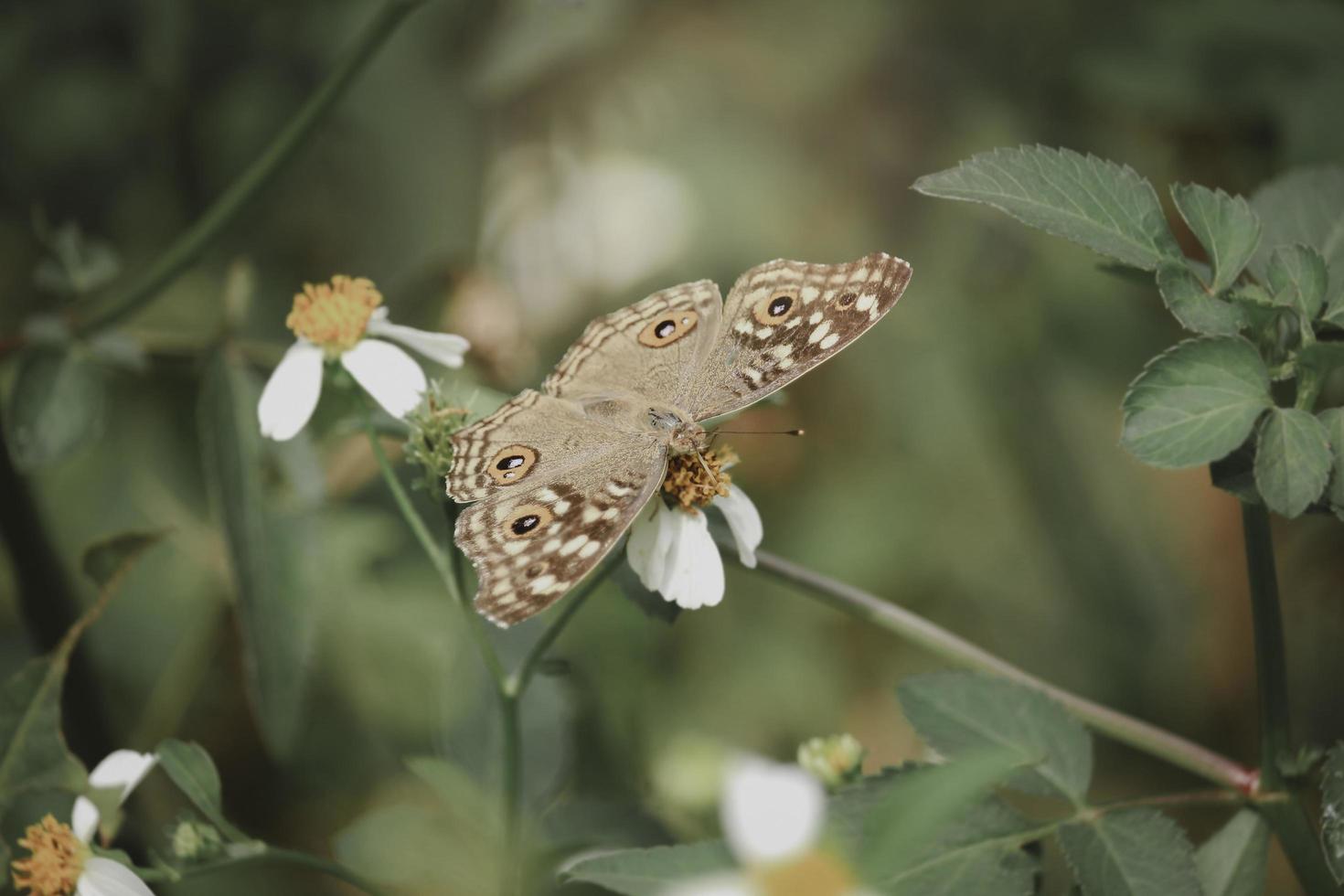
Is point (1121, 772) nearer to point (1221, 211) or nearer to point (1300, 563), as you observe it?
point (1300, 563)

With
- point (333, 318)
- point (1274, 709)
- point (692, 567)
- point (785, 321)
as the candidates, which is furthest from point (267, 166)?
point (1274, 709)

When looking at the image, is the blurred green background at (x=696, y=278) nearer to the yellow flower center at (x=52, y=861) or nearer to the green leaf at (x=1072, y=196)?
the yellow flower center at (x=52, y=861)


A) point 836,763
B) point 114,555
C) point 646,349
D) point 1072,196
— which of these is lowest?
point 836,763

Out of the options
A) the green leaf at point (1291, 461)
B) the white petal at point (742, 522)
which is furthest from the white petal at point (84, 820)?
the green leaf at point (1291, 461)

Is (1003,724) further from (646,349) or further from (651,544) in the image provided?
(646,349)

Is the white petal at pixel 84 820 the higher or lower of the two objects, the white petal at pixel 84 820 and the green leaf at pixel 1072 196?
the lower

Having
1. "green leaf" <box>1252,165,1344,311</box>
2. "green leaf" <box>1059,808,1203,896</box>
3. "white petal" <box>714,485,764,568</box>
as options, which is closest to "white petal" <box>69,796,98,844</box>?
"white petal" <box>714,485,764,568</box>

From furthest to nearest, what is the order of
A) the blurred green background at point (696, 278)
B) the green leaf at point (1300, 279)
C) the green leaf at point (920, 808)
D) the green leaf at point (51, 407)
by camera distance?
the blurred green background at point (696, 278) < the green leaf at point (51, 407) < the green leaf at point (1300, 279) < the green leaf at point (920, 808)
